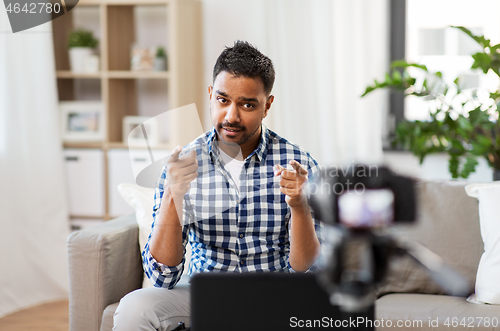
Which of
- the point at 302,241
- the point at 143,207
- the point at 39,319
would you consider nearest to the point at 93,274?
the point at 143,207

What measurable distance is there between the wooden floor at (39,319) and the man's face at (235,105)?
1.47 meters

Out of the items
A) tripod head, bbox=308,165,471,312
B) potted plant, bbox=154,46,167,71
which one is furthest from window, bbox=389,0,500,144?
tripod head, bbox=308,165,471,312

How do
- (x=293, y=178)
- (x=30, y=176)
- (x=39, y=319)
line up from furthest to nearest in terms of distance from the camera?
(x=30, y=176)
(x=39, y=319)
(x=293, y=178)

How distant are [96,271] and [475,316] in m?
1.11

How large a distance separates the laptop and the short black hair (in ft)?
2.32

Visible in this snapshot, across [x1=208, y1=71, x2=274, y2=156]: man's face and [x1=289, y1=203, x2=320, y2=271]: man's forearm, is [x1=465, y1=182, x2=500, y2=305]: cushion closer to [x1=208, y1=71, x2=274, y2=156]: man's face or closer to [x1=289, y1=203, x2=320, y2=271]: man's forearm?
[x1=289, y1=203, x2=320, y2=271]: man's forearm

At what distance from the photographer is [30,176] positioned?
8.31 feet

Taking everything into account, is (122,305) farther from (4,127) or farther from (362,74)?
(362,74)

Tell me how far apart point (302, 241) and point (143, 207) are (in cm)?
69

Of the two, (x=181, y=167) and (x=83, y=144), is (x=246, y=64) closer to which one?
(x=181, y=167)

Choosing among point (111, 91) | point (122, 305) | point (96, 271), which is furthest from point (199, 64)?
point (122, 305)

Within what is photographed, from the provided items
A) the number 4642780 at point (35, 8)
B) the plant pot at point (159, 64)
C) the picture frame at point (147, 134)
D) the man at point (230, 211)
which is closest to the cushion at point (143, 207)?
the man at point (230, 211)

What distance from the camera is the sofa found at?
1412mm

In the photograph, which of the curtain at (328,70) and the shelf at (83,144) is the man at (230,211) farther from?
the shelf at (83,144)
